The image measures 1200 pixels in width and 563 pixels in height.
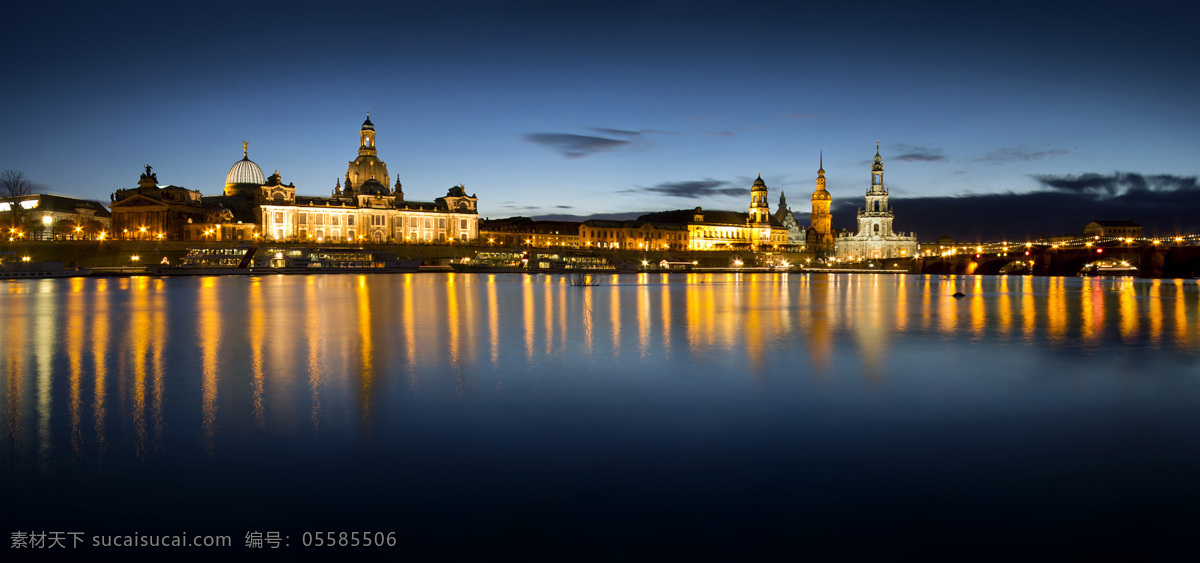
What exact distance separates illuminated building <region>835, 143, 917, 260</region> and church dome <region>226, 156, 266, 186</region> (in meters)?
130

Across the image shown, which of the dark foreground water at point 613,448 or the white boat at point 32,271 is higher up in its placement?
the white boat at point 32,271

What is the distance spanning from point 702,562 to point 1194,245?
97375 mm

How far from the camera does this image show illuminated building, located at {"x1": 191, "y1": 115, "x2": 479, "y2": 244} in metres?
127

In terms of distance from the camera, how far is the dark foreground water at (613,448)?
16.2ft

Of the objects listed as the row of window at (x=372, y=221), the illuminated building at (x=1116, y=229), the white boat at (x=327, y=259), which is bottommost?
the white boat at (x=327, y=259)

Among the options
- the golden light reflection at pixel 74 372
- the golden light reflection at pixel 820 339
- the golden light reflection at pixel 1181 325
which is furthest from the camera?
the golden light reflection at pixel 1181 325

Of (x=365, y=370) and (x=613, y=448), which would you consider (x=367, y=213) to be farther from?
(x=613, y=448)

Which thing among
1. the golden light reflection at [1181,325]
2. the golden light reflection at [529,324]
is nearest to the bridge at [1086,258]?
the golden light reflection at [1181,325]

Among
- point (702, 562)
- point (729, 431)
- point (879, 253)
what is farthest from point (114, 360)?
point (879, 253)

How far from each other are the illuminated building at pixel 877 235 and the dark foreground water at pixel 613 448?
15709 centimetres

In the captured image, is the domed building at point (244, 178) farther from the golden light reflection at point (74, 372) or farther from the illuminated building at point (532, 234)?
the golden light reflection at point (74, 372)

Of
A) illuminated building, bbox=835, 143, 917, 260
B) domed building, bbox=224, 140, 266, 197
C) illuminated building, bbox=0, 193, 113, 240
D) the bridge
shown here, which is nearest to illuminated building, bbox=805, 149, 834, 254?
illuminated building, bbox=835, 143, 917, 260

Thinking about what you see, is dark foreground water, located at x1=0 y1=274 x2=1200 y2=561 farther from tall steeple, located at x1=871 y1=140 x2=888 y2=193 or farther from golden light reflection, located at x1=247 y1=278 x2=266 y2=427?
tall steeple, located at x1=871 y1=140 x2=888 y2=193

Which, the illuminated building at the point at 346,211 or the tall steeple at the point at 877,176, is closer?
the illuminated building at the point at 346,211
